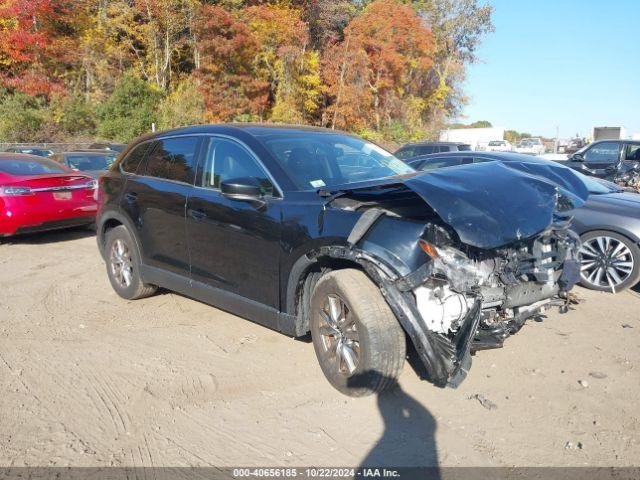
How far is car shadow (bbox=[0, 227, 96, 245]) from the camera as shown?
356 inches

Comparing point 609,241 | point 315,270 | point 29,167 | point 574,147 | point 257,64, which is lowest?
point 609,241

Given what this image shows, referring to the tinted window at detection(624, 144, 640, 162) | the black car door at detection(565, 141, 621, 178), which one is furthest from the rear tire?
the tinted window at detection(624, 144, 640, 162)

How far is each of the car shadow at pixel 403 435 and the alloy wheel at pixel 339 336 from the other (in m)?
0.13

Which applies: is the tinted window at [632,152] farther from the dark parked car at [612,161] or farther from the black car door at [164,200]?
the black car door at [164,200]

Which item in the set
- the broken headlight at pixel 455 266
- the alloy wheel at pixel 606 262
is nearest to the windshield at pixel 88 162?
the alloy wheel at pixel 606 262

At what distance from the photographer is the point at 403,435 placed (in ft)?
10.6

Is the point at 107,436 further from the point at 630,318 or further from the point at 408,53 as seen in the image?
the point at 408,53

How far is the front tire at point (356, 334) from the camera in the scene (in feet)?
11.1

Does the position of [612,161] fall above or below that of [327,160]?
below

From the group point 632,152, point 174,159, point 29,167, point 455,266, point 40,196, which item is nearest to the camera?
point 455,266

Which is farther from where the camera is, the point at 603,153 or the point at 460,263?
the point at 603,153

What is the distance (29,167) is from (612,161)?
12.5 m

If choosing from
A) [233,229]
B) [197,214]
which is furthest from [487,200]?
[197,214]

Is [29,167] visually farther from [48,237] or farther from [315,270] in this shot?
[315,270]
